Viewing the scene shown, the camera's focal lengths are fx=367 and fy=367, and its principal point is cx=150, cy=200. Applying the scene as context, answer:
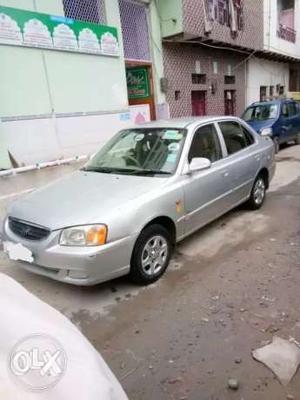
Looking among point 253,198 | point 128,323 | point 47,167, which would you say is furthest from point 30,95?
point 128,323

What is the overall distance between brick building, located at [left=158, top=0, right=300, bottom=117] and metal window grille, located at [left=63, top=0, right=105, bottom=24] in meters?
2.38

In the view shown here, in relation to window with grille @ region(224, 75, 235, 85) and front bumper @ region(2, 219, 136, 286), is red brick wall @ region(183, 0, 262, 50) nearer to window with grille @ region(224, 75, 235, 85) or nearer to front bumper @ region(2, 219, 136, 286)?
window with grille @ region(224, 75, 235, 85)

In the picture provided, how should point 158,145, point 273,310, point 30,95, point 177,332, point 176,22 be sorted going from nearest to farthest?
point 177,332, point 273,310, point 158,145, point 30,95, point 176,22

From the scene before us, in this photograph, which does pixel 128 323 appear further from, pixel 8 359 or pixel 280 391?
pixel 8 359

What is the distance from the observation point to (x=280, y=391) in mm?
2334

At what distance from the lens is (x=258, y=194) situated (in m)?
5.79

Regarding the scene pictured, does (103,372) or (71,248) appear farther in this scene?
(71,248)

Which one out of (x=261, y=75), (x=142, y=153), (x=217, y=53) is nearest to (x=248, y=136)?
(x=142, y=153)

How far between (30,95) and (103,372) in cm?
657

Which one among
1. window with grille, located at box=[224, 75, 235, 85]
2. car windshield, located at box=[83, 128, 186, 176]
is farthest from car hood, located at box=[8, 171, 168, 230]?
window with grille, located at box=[224, 75, 235, 85]

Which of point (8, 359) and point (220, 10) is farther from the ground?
point (220, 10)

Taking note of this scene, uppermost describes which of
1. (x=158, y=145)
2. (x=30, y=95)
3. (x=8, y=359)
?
(x=30, y=95)

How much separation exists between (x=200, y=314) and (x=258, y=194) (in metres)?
3.11

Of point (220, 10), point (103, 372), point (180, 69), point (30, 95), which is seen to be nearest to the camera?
point (103, 372)
